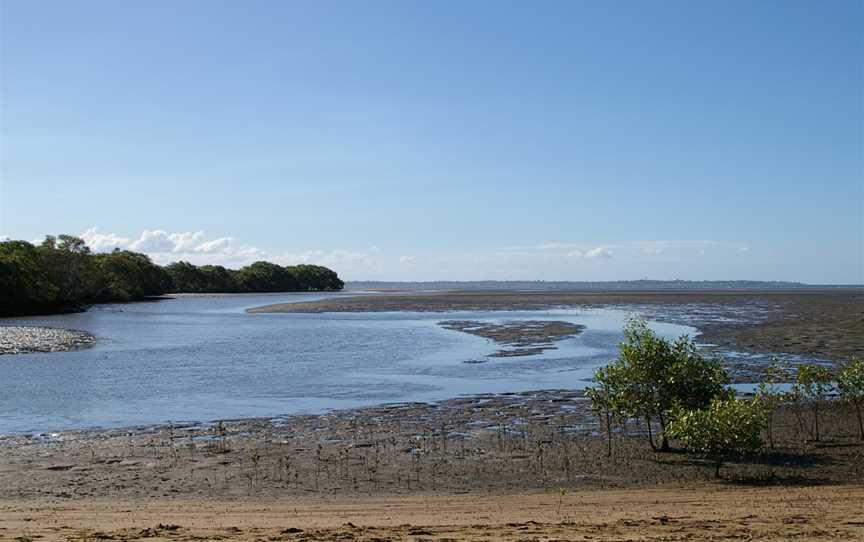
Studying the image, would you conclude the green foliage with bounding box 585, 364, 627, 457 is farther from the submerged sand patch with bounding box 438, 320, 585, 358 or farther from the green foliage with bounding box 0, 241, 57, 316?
the green foliage with bounding box 0, 241, 57, 316

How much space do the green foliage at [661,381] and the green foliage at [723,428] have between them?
211cm

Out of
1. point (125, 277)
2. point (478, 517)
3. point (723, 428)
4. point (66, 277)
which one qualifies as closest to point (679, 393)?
point (723, 428)

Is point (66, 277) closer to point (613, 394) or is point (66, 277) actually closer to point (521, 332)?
point (521, 332)

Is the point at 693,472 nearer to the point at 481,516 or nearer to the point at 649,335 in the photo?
the point at 649,335

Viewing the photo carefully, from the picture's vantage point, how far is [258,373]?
4009cm

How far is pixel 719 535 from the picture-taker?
12219 mm

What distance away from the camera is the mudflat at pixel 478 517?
12.4 m

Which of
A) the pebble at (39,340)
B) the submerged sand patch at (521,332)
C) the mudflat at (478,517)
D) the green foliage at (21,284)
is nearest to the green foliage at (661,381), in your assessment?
the mudflat at (478,517)

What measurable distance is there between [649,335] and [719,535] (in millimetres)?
10720

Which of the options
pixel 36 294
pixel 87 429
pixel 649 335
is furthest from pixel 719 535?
pixel 36 294

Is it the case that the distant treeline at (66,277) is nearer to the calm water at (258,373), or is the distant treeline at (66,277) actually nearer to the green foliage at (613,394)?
the calm water at (258,373)

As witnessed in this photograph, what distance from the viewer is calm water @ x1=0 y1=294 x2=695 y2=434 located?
96.4 feet

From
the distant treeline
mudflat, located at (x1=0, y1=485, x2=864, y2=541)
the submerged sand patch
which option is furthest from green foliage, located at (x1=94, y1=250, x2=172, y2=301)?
mudflat, located at (x1=0, y1=485, x2=864, y2=541)

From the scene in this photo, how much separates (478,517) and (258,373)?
90.6 feet
